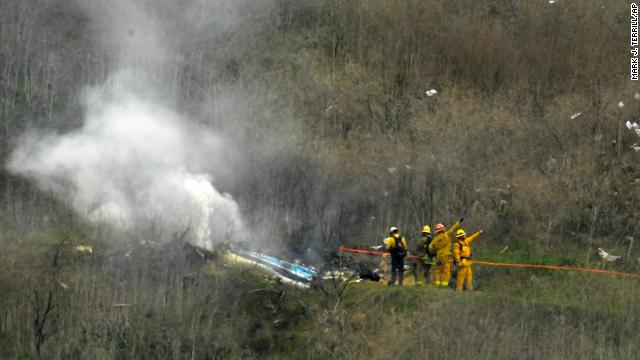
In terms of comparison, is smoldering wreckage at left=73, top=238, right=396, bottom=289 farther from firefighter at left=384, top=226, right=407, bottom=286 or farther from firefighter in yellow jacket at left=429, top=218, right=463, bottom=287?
firefighter in yellow jacket at left=429, top=218, right=463, bottom=287

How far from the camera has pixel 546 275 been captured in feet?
73.8

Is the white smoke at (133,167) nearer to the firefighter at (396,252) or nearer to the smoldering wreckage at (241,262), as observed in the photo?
the smoldering wreckage at (241,262)

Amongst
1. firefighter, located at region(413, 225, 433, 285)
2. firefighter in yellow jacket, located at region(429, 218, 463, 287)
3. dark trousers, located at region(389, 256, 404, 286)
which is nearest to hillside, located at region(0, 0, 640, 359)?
dark trousers, located at region(389, 256, 404, 286)

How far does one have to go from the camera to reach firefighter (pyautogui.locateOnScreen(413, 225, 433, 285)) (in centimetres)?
2155

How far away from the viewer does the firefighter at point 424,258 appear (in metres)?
21.5

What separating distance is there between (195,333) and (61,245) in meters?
3.61

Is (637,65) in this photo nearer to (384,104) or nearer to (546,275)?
(384,104)

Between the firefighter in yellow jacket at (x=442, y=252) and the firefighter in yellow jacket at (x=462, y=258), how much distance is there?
158 millimetres

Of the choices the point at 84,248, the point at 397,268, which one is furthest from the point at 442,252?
the point at 84,248

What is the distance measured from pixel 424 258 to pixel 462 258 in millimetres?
910

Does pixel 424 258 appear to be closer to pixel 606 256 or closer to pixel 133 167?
pixel 606 256

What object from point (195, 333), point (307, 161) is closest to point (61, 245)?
point (195, 333)

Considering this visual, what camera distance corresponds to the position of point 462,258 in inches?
830

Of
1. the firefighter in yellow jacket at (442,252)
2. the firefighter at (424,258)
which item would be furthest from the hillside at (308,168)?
the firefighter at (424,258)
